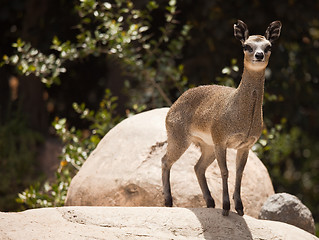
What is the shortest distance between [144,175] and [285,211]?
1.45m

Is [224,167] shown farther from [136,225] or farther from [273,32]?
A: [273,32]

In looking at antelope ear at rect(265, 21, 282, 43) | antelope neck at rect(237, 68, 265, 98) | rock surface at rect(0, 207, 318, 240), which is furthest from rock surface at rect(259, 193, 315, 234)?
antelope ear at rect(265, 21, 282, 43)

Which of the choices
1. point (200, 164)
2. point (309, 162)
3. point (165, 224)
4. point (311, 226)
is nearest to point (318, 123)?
point (309, 162)

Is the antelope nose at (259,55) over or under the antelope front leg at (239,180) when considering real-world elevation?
over

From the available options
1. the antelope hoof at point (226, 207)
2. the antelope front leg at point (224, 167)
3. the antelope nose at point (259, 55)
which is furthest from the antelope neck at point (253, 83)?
the antelope hoof at point (226, 207)

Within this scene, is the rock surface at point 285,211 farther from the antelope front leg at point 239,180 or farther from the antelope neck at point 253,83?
the antelope neck at point 253,83

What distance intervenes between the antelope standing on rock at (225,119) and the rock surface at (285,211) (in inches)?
28.5

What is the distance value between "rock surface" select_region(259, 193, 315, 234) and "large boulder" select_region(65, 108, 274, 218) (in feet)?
0.80

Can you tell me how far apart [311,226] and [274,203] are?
0.49 metres

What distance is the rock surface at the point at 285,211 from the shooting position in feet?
19.3

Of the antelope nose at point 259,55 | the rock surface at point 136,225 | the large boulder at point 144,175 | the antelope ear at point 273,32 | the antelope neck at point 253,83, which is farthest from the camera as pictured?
the large boulder at point 144,175

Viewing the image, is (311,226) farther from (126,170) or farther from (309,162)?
(309,162)

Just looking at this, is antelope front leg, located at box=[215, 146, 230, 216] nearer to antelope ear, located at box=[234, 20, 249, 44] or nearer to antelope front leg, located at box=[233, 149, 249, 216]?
antelope front leg, located at box=[233, 149, 249, 216]

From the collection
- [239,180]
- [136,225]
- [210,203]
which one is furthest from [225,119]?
[136,225]
